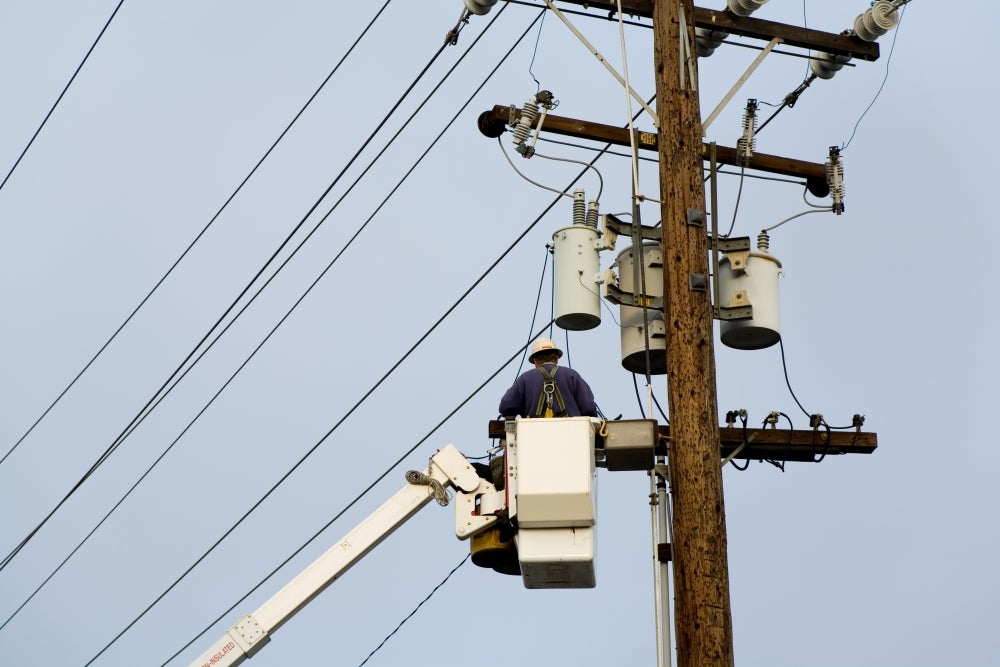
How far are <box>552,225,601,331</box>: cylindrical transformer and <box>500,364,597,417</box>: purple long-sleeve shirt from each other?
0.35 metres

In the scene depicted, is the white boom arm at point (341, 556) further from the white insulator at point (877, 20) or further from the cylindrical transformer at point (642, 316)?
the white insulator at point (877, 20)

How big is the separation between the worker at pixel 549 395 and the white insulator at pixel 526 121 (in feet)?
5.20

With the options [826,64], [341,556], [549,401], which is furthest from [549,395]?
[826,64]

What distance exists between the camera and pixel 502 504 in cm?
1070

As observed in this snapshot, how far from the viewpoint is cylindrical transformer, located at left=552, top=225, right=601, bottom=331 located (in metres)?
11.0

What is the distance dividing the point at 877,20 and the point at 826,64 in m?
0.52

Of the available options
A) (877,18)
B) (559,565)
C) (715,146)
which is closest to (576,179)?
(715,146)

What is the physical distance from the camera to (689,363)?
9.90m

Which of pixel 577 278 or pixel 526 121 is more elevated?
pixel 526 121

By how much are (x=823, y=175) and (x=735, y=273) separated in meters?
1.42

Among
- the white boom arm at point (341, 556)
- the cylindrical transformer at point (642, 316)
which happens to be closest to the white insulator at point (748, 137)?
the cylindrical transformer at point (642, 316)

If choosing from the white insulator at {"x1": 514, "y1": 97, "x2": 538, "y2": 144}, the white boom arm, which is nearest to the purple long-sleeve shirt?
the white boom arm

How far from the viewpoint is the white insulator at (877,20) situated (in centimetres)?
1198

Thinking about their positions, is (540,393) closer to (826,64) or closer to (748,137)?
(748,137)
